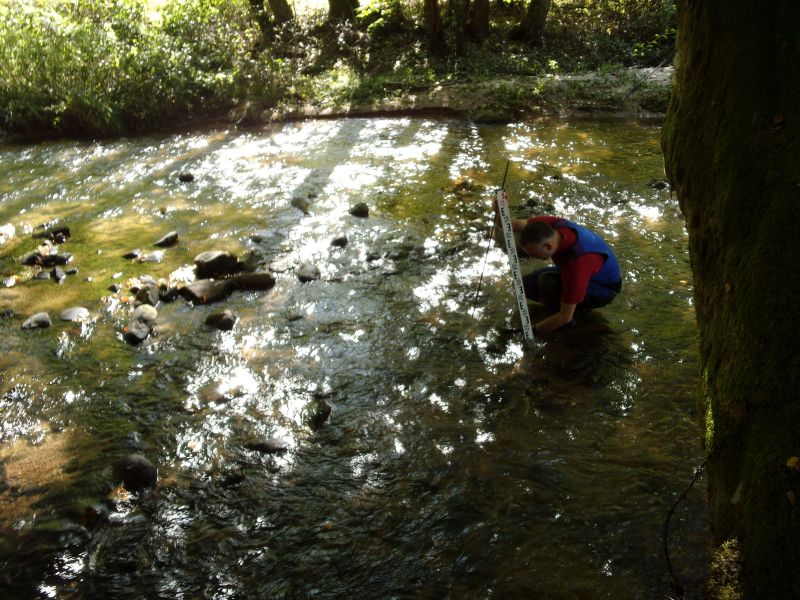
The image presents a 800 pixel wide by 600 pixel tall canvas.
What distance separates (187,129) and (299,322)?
7428mm

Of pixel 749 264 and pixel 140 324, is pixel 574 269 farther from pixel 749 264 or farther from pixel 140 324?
pixel 140 324

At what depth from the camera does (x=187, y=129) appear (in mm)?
10836

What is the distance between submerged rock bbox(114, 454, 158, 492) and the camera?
343 cm

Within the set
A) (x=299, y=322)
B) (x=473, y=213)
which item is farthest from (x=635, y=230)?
(x=299, y=322)

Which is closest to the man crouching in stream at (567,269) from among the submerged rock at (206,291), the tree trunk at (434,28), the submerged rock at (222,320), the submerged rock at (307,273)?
the submerged rock at (307,273)

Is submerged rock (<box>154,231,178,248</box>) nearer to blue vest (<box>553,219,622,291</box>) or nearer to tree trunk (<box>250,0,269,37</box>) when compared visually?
blue vest (<box>553,219,622,291</box>)

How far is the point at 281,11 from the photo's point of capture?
1518 cm

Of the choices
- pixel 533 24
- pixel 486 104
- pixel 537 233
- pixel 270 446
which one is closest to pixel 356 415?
pixel 270 446

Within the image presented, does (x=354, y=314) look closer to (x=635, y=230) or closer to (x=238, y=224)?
(x=238, y=224)

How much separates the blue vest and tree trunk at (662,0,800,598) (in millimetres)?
1599

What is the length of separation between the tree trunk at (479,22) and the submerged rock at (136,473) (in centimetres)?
1316

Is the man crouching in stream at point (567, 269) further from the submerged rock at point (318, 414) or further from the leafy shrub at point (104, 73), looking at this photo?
the leafy shrub at point (104, 73)

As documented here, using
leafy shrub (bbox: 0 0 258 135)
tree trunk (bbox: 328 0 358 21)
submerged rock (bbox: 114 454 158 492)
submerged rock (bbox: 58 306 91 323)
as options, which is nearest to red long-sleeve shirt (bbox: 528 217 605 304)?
submerged rock (bbox: 114 454 158 492)

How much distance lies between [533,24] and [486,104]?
4.65m
